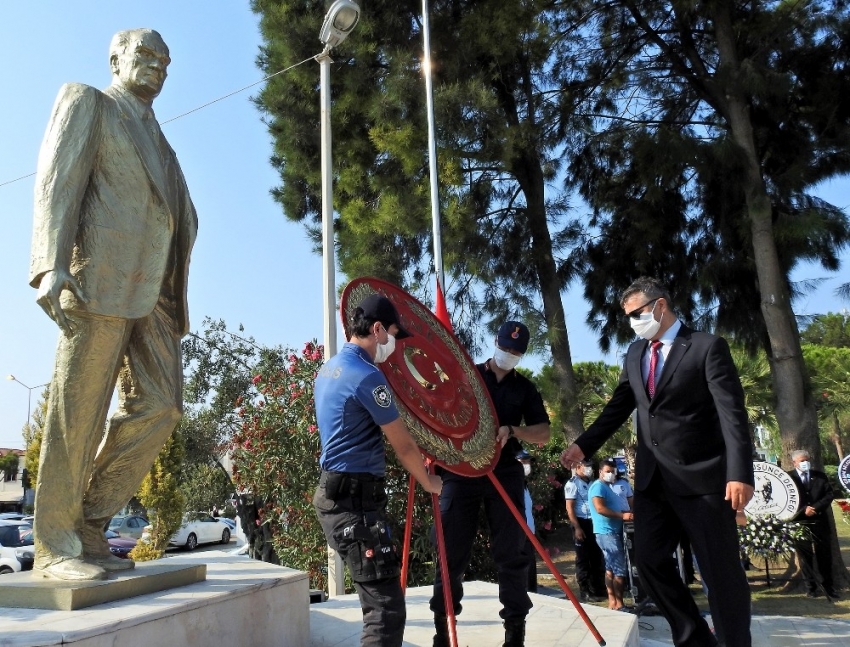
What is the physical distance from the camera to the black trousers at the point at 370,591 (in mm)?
2900

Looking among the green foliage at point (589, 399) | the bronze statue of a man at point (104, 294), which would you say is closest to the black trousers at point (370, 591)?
the bronze statue of a man at point (104, 294)

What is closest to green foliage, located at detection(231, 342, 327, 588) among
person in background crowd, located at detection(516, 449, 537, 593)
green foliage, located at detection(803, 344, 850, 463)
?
person in background crowd, located at detection(516, 449, 537, 593)

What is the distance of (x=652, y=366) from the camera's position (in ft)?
12.6

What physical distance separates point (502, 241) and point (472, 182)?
1080 mm

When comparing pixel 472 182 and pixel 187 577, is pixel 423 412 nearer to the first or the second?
pixel 187 577

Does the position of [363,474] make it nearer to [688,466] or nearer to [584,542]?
[688,466]

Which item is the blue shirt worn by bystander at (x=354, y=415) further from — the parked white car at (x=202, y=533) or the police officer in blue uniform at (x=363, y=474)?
the parked white car at (x=202, y=533)

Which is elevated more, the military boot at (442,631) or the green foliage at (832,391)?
the green foliage at (832,391)

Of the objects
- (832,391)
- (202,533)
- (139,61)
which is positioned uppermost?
(832,391)

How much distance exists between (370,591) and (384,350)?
104 centimetres

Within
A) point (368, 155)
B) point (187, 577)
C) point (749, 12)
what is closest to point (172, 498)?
point (368, 155)

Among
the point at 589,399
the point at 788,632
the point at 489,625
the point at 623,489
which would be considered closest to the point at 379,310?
the point at 489,625

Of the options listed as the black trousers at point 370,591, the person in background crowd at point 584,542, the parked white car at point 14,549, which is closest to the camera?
the black trousers at point 370,591

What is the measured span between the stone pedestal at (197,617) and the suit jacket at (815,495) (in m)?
7.76
